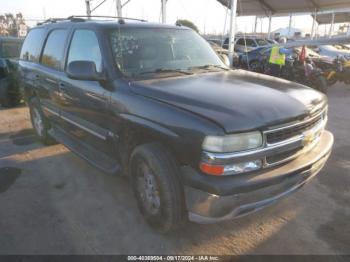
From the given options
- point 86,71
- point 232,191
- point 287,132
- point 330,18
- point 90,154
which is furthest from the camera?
point 330,18

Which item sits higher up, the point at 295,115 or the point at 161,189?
the point at 295,115

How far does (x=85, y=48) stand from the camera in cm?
371

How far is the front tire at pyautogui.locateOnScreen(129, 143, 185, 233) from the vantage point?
2621 mm

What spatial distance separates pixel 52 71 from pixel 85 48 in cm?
99

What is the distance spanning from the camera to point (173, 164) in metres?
2.65

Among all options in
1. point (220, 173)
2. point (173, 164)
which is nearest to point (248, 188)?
point (220, 173)

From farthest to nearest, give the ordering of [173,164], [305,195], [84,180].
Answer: [84,180] → [305,195] → [173,164]

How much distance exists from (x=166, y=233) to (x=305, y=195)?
1741mm

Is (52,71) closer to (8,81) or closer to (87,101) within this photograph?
(87,101)

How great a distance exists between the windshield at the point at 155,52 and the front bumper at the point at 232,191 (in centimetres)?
134

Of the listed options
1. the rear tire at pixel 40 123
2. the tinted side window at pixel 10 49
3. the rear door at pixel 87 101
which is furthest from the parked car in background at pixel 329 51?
the rear door at pixel 87 101

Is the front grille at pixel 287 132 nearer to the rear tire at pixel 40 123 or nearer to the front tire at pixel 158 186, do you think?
the front tire at pixel 158 186

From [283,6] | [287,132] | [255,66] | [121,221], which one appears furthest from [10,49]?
[283,6]

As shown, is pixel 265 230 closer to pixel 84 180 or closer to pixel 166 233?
pixel 166 233
